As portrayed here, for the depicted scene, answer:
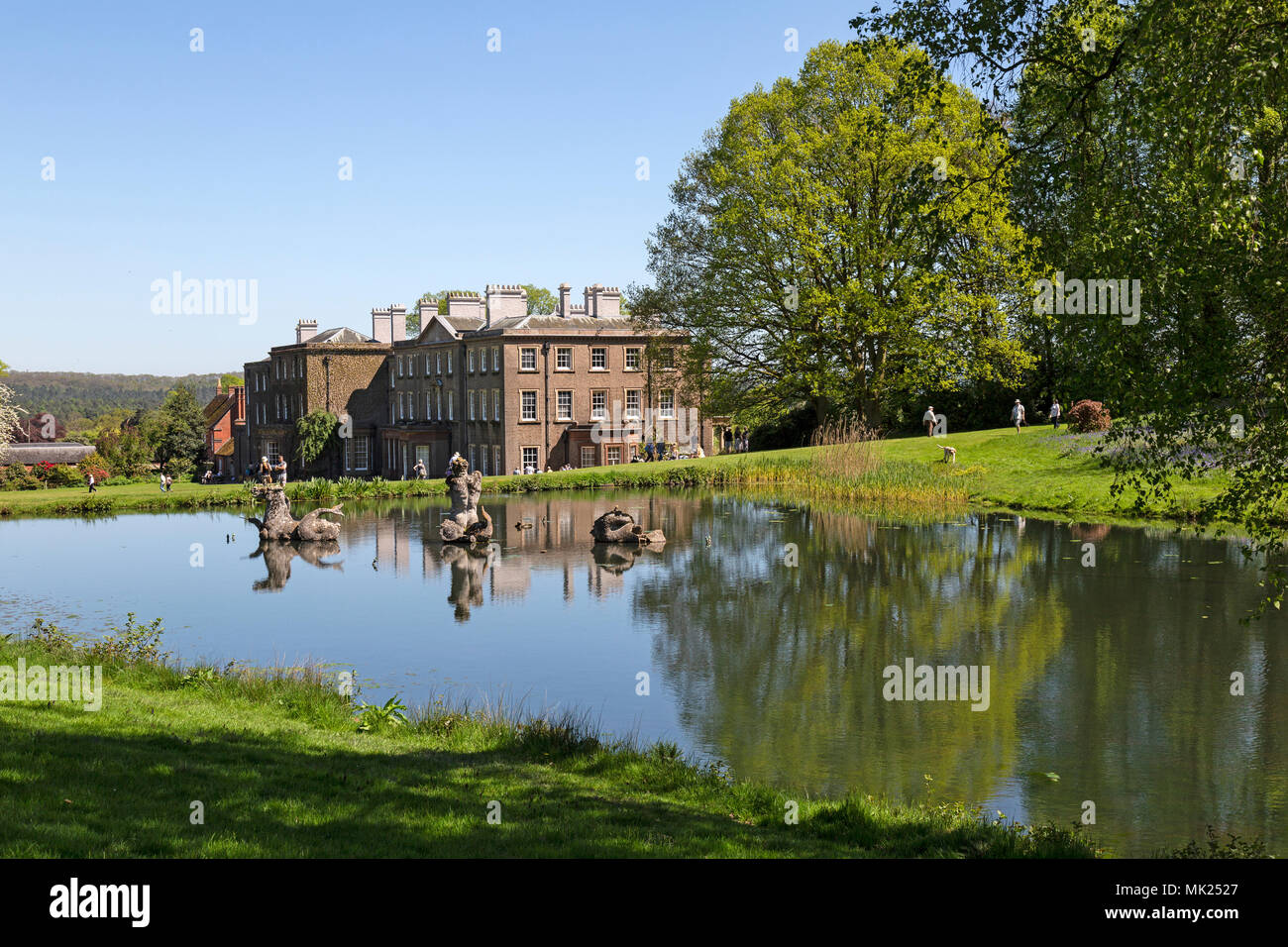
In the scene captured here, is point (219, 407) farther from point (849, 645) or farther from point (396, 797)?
point (396, 797)

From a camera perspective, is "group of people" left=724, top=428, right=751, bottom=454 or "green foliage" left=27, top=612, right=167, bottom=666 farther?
"group of people" left=724, top=428, right=751, bottom=454

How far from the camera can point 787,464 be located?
43906mm

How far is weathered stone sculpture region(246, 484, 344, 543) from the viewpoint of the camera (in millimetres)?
32344

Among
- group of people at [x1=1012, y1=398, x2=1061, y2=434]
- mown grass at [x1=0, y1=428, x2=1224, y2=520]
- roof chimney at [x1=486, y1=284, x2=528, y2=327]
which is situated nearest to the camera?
mown grass at [x1=0, y1=428, x2=1224, y2=520]

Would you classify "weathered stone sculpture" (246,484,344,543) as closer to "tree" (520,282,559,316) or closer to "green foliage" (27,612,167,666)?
"green foliage" (27,612,167,666)

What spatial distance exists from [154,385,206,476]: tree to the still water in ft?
163

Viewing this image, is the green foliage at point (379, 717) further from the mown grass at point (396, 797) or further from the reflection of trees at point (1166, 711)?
the reflection of trees at point (1166, 711)

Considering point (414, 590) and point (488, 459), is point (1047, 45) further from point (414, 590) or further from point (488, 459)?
point (488, 459)

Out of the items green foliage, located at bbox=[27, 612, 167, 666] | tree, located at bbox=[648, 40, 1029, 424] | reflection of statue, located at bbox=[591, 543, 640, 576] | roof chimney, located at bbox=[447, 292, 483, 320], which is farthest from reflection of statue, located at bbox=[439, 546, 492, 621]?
roof chimney, located at bbox=[447, 292, 483, 320]

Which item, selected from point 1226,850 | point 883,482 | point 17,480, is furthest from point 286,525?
point 17,480

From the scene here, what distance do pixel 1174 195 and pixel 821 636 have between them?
396 inches

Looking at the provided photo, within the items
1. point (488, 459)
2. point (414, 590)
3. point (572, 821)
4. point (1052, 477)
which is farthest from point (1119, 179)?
point (488, 459)
